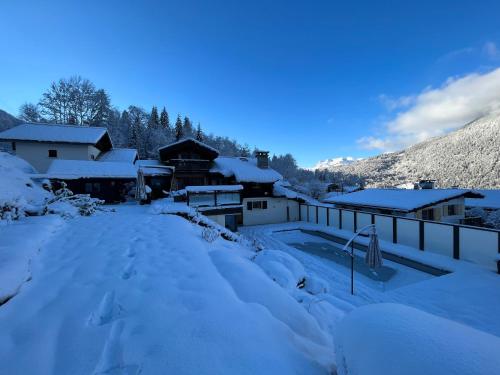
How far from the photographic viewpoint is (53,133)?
20531mm

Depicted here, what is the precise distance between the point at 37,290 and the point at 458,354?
511 cm

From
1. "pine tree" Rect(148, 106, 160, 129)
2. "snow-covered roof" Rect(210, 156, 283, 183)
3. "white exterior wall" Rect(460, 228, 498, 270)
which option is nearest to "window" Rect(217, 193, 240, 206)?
"snow-covered roof" Rect(210, 156, 283, 183)

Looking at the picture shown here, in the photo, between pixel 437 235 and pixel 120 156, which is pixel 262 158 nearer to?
pixel 120 156

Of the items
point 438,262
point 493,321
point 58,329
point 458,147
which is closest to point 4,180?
point 58,329

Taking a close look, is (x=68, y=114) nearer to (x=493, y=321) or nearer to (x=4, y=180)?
(x=4, y=180)

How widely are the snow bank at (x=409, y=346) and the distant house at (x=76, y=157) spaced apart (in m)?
17.9

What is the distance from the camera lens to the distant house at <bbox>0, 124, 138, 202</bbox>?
15.9 m

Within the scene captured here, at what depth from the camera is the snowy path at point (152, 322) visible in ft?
7.16

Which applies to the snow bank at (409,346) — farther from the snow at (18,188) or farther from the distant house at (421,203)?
the distant house at (421,203)

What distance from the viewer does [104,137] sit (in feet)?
77.3

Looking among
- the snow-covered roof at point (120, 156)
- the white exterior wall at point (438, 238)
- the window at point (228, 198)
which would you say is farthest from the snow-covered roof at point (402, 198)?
the snow-covered roof at point (120, 156)

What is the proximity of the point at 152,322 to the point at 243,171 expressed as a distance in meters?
20.0

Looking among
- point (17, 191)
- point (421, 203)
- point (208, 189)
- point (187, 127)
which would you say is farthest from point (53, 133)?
point (187, 127)

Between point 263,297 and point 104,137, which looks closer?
point 263,297
